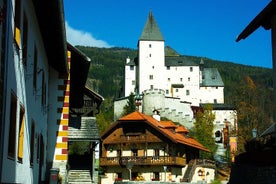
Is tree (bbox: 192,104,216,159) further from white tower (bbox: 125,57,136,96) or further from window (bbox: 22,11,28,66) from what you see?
window (bbox: 22,11,28,66)

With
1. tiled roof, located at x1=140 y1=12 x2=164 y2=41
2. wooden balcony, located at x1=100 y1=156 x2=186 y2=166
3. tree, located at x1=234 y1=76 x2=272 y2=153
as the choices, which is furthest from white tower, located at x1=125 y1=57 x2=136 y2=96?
wooden balcony, located at x1=100 y1=156 x2=186 y2=166

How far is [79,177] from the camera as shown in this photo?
75.7 ft

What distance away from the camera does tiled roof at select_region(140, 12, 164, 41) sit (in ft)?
370

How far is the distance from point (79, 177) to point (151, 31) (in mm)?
93161

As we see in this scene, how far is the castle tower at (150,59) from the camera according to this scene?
356 feet

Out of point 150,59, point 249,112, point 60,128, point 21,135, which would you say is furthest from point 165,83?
point 21,135

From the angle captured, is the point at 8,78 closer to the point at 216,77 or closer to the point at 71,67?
the point at 71,67

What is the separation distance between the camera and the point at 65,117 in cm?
1730

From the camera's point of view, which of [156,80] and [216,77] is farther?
[216,77]

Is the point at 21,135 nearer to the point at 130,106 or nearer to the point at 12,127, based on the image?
the point at 12,127

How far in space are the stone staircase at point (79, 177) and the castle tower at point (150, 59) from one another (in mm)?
83768

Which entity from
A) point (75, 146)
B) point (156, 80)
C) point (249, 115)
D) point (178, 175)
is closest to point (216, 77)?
point (156, 80)

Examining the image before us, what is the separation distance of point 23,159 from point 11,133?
1689mm

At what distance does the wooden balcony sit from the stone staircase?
2893 centimetres
